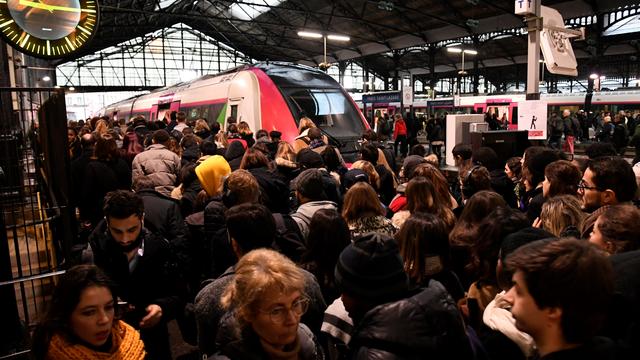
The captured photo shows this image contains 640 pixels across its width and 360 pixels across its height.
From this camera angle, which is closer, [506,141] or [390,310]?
[390,310]

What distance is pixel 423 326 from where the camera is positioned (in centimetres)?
174

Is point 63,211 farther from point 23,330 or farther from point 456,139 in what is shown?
point 456,139

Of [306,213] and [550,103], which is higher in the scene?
[550,103]

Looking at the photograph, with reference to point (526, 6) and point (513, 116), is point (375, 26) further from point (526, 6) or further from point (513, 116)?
point (526, 6)

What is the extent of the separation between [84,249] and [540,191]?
3.79 m

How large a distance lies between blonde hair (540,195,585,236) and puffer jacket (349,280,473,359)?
1.63 meters

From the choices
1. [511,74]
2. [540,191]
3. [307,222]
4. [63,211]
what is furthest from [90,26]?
[511,74]

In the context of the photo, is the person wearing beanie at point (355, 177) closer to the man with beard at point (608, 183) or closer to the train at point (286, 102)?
the man with beard at point (608, 183)

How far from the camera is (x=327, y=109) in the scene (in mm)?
11328

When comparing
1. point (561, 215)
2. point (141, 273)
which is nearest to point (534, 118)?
point (561, 215)

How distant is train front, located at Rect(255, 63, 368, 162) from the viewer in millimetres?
10805

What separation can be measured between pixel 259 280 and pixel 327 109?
32.0 ft

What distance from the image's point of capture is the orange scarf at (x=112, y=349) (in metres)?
1.94

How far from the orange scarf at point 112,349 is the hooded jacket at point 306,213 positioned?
165 cm
